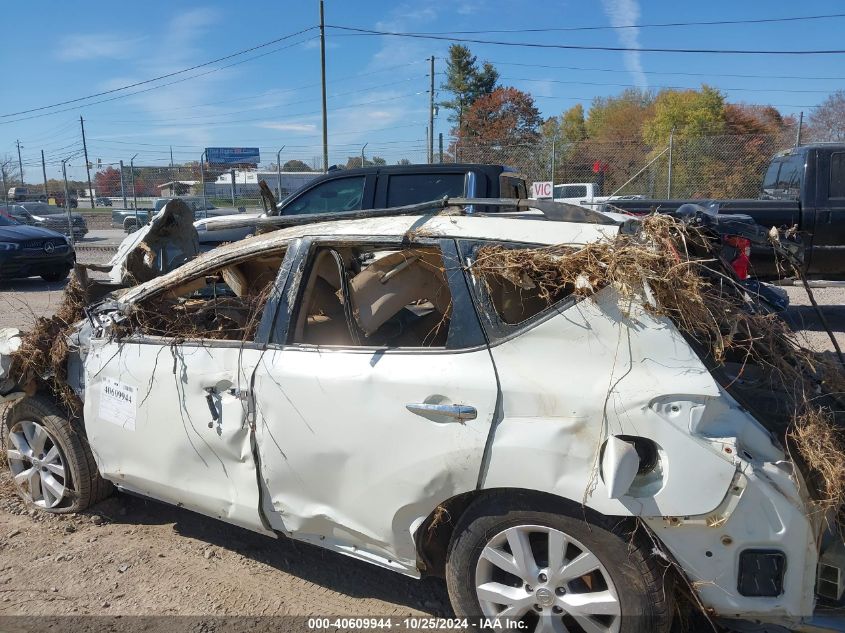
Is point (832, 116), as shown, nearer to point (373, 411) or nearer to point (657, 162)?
point (657, 162)

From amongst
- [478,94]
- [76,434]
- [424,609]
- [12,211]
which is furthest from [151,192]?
[478,94]

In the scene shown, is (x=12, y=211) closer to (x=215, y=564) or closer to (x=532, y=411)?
(x=215, y=564)

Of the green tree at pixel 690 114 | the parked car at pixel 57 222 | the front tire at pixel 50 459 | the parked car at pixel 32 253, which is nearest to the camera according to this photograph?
the front tire at pixel 50 459

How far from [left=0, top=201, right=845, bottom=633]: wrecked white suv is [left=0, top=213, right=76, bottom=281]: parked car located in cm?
1016

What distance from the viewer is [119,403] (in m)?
3.26

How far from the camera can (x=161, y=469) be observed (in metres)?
3.17

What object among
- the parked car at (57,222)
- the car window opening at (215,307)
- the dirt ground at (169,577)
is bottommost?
the dirt ground at (169,577)

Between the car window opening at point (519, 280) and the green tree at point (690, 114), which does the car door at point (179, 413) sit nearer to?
the car window opening at point (519, 280)

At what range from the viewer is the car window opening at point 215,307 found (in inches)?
127

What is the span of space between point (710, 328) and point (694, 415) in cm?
36

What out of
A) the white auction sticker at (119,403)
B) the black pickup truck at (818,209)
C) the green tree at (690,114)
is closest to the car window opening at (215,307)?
the white auction sticker at (119,403)

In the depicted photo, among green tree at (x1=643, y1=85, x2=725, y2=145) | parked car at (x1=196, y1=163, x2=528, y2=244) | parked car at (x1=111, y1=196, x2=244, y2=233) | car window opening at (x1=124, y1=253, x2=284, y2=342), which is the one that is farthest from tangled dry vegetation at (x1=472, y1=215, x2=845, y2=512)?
green tree at (x1=643, y1=85, x2=725, y2=145)

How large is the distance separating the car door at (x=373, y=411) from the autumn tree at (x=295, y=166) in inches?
761

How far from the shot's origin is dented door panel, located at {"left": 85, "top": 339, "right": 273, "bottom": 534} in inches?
114
